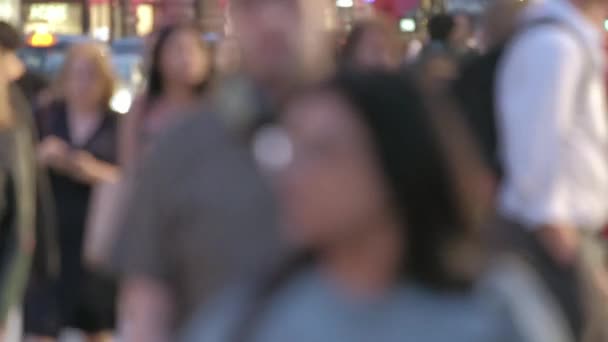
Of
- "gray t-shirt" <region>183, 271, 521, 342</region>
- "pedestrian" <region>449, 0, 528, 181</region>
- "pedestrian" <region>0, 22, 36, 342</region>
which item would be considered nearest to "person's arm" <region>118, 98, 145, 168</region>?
"pedestrian" <region>0, 22, 36, 342</region>

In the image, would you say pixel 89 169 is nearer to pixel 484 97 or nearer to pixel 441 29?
pixel 484 97

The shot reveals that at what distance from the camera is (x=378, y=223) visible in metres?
2.13

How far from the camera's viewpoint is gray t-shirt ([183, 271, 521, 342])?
2.12 metres

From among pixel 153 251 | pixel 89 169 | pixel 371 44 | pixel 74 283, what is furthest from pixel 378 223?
pixel 74 283

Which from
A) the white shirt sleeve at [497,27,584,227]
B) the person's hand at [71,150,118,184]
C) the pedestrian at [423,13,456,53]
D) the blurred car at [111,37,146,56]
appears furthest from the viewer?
the blurred car at [111,37,146,56]

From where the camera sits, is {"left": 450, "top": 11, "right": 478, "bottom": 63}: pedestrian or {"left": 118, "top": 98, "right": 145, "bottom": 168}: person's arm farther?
{"left": 450, "top": 11, "right": 478, "bottom": 63}: pedestrian

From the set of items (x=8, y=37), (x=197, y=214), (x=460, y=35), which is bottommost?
(x=460, y=35)

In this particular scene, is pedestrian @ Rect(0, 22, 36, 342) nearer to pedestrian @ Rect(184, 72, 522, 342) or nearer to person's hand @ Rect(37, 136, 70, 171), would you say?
person's hand @ Rect(37, 136, 70, 171)

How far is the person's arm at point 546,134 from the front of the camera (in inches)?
159

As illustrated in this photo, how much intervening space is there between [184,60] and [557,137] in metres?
2.62

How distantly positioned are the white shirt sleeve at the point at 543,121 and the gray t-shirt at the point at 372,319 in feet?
6.34

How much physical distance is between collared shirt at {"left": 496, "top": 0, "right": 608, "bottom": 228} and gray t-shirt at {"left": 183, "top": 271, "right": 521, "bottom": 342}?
1934 mm

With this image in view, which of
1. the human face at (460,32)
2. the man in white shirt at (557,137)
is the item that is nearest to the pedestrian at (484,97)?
the man in white shirt at (557,137)

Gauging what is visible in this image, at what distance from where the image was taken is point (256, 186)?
3.05 metres
